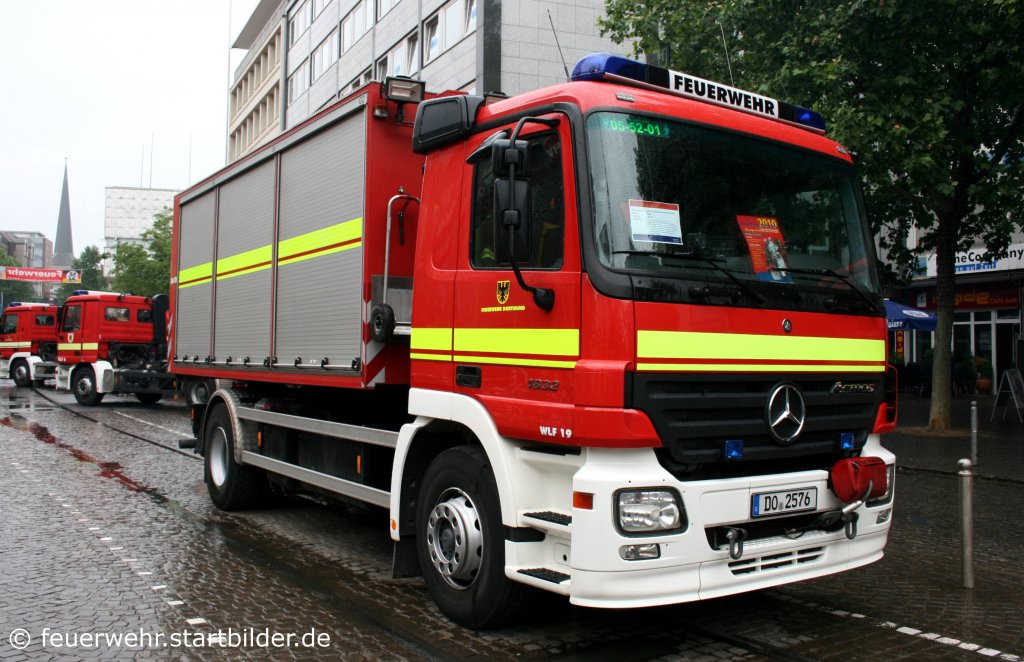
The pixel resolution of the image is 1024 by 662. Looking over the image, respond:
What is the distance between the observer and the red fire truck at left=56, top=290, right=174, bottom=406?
872 inches

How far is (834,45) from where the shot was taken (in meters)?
12.7

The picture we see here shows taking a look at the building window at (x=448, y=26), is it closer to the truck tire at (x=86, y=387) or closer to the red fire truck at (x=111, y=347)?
the red fire truck at (x=111, y=347)

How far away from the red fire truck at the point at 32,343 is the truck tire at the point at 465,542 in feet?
95.0

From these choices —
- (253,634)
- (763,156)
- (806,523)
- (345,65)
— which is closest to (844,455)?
(806,523)

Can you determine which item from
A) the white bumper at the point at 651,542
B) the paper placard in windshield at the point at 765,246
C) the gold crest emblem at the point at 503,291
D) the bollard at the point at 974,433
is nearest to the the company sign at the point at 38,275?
the bollard at the point at 974,433

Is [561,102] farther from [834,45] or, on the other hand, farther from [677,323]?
[834,45]

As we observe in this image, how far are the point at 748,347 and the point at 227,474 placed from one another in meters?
5.46

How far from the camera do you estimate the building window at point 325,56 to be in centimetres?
4019

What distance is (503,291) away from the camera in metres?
4.56

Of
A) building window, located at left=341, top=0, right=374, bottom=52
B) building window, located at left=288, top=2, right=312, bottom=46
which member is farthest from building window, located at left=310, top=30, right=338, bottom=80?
building window, located at left=288, top=2, right=312, bottom=46

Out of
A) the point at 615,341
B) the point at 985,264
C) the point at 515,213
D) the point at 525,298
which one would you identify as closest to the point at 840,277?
the point at 615,341

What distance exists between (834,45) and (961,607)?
965 centimetres

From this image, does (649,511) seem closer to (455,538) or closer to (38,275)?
(455,538)

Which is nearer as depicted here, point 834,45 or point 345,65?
point 834,45
